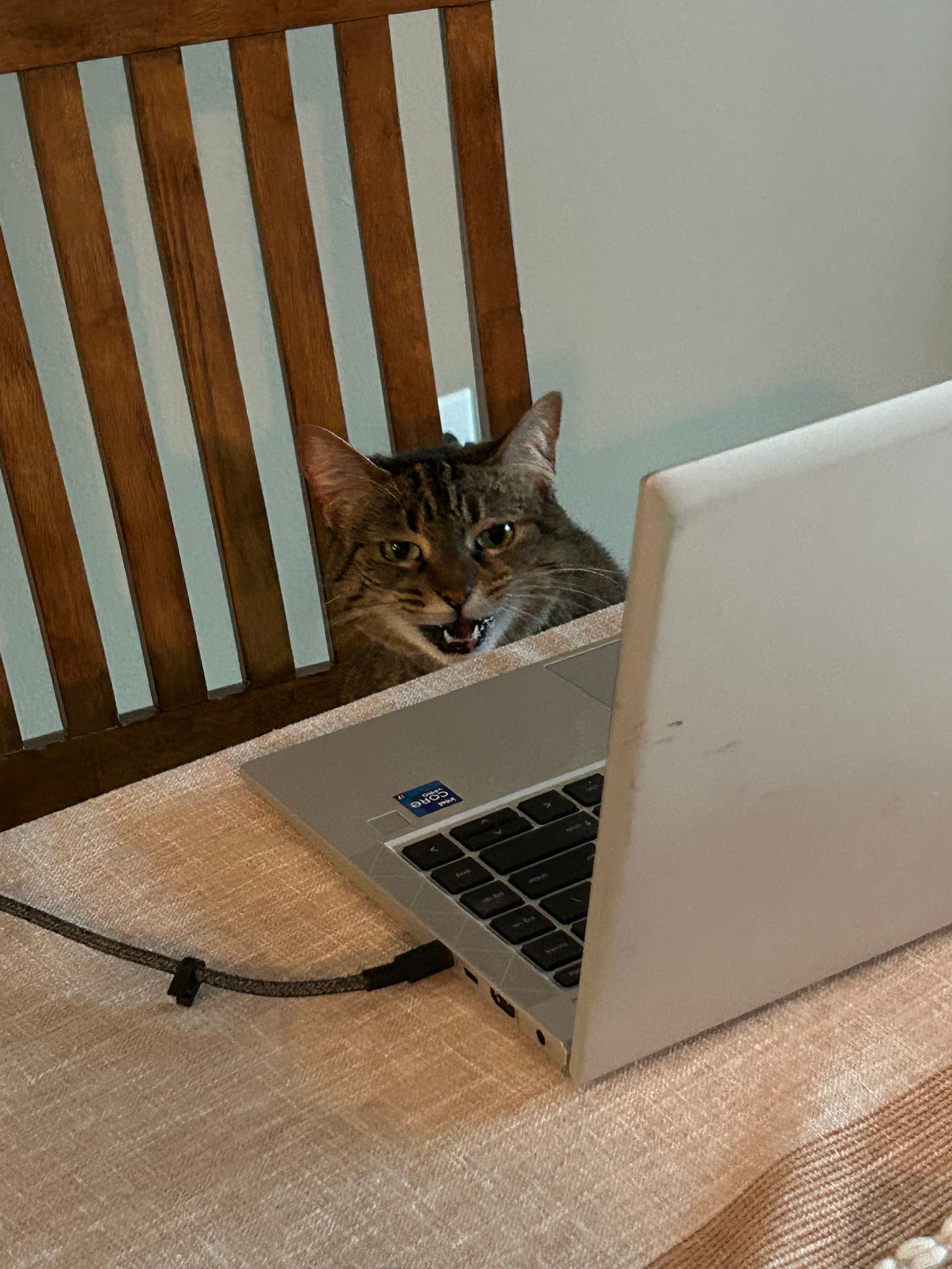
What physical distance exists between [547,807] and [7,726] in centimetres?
52

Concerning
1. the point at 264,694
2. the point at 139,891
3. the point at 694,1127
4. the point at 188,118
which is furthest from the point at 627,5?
the point at 694,1127

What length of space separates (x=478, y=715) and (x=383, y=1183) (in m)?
0.31

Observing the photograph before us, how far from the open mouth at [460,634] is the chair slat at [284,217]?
209 mm

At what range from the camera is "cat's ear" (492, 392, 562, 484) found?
3.58 ft

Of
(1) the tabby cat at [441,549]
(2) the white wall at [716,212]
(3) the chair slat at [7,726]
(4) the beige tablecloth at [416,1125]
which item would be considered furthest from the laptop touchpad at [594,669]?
(2) the white wall at [716,212]

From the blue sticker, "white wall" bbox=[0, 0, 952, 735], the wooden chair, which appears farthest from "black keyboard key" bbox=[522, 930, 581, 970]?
"white wall" bbox=[0, 0, 952, 735]

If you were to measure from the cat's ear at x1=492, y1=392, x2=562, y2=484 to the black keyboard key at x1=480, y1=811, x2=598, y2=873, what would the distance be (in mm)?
521

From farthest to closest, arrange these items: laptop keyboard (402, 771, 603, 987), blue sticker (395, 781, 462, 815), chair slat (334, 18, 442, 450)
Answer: chair slat (334, 18, 442, 450), blue sticker (395, 781, 462, 815), laptop keyboard (402, 771, 603, 987)

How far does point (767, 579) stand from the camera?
36 centimetres

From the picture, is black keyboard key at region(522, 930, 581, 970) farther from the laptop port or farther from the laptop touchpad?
the laptop touchpad

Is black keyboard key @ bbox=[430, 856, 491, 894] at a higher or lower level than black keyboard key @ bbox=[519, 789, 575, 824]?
lower

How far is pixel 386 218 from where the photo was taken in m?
1.01

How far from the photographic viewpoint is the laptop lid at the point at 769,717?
34 centimetres

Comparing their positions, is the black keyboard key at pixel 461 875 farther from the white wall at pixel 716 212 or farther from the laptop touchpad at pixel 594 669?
the white wall at pixel 716 212
